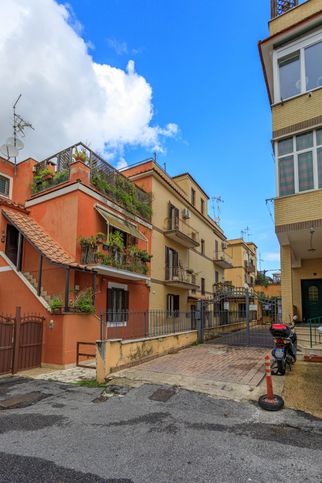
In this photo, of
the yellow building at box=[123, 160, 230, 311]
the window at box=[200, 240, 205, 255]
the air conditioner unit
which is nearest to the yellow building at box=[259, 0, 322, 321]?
the yellow building at box=[123, 160, 230, 311]

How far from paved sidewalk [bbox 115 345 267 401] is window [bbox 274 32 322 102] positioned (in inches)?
370

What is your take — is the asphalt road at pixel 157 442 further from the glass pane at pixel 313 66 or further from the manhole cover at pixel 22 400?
the glass pane at pixel 313 66

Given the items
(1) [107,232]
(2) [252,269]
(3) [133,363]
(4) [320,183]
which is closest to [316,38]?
(4) [320,183]

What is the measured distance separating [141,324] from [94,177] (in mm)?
7394

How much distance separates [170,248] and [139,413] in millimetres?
16204

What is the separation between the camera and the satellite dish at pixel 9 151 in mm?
17094

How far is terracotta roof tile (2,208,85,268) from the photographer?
12523 mm

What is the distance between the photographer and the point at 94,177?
51.1 ft

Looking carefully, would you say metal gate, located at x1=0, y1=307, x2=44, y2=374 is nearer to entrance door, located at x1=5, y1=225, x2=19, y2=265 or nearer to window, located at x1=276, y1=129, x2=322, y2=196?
entrance door, located at x1=5, y1=225, x2=19, y2=265

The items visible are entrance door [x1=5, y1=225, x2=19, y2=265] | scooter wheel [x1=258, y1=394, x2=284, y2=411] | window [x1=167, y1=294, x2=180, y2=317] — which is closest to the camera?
scooter wheel [x1=258, y1=394, x2=284, y2=411]

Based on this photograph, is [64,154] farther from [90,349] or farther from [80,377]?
[80,377]

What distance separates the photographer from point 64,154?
15977 mm

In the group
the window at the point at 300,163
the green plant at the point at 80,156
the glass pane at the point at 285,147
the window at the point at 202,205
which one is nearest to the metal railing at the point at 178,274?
the window at the point at 202,205

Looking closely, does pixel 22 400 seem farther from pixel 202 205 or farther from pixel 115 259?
pixel 202 205
